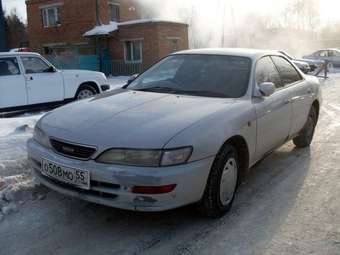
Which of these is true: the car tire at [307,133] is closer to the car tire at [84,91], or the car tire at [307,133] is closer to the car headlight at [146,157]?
the car headlight at [146,157]

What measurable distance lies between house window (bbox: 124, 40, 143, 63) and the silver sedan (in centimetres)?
2031

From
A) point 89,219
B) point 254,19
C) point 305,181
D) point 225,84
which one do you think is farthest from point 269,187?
point 254,19

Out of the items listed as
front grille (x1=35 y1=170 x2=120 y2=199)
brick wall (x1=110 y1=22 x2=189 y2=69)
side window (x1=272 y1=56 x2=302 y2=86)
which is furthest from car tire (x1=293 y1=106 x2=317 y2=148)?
brick wall (x1=110 y1=22 x2=189 y2=69)

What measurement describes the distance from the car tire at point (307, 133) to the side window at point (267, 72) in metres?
1.19

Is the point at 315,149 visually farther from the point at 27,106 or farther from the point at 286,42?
the point at 286,42

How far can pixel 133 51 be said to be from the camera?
84.3 feet

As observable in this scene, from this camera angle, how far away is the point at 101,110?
4180mm

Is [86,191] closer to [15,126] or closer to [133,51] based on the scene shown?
[15,126]

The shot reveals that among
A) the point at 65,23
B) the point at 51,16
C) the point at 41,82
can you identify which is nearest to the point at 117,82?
the point at 41,82

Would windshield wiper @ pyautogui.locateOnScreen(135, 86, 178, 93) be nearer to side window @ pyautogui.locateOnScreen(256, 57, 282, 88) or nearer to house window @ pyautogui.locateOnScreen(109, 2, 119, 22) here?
side window @ pyautogui.locateOnScreen(256, 57, 282, 88)

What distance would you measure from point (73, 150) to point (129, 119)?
55 cm

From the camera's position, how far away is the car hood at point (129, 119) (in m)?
3.55

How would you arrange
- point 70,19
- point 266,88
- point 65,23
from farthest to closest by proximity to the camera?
1. point 65,23
2. point 70,19
3. point 266,88

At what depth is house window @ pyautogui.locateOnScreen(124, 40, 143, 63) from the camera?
2533cm
